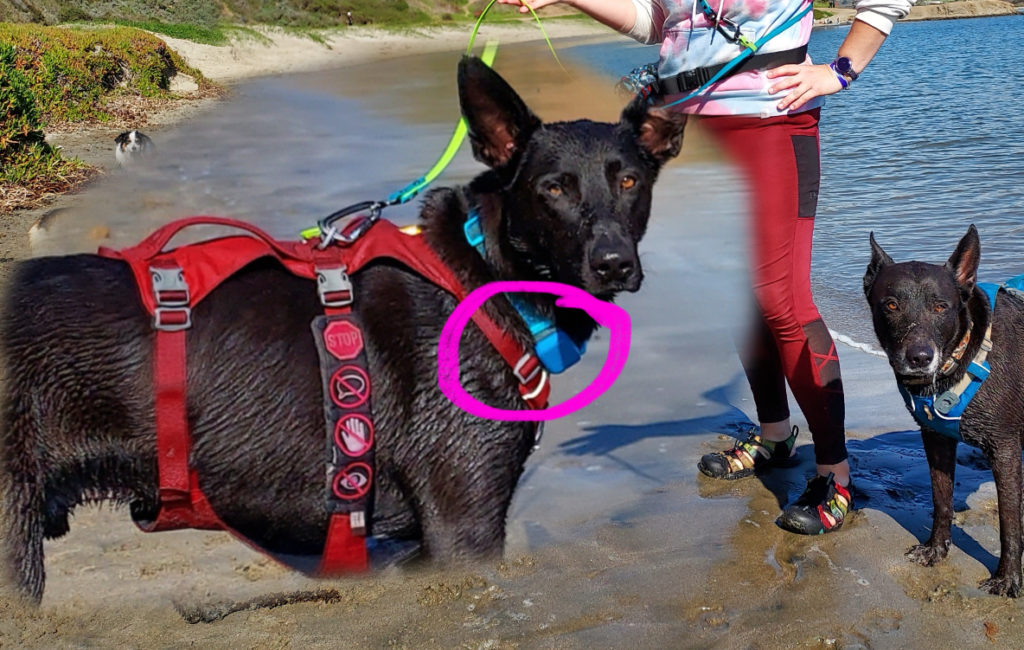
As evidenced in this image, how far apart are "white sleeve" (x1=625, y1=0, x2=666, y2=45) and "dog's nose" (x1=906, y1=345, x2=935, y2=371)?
5.16 ft

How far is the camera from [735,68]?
11.3 ft

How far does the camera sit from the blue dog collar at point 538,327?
2.78m

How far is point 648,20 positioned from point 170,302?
2263mm

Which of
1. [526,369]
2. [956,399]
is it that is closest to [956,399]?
[956,399]

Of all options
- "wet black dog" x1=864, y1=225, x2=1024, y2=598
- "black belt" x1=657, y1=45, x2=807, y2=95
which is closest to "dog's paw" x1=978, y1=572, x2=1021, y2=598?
"wet black dog" x1=864, y1=225, x2=1024, y2=598

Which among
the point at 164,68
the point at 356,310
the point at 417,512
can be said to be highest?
the point at 356,310

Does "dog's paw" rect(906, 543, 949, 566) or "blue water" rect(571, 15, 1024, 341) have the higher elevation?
"dog's paw" rect(906, 543, 949, 566)

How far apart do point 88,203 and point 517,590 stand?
7.44 metres

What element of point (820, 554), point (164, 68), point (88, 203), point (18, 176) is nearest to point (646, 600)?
point (820, 554)

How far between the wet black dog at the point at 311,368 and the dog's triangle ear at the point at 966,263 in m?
1.43

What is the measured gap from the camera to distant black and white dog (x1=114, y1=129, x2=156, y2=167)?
11.0 meters

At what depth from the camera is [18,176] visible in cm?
927

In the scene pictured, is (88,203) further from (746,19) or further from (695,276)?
(746,19)

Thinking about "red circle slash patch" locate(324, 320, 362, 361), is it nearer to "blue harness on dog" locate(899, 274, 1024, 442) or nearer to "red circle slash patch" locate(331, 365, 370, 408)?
"red circle slash patch" locate(331, 365, 370, 408)
